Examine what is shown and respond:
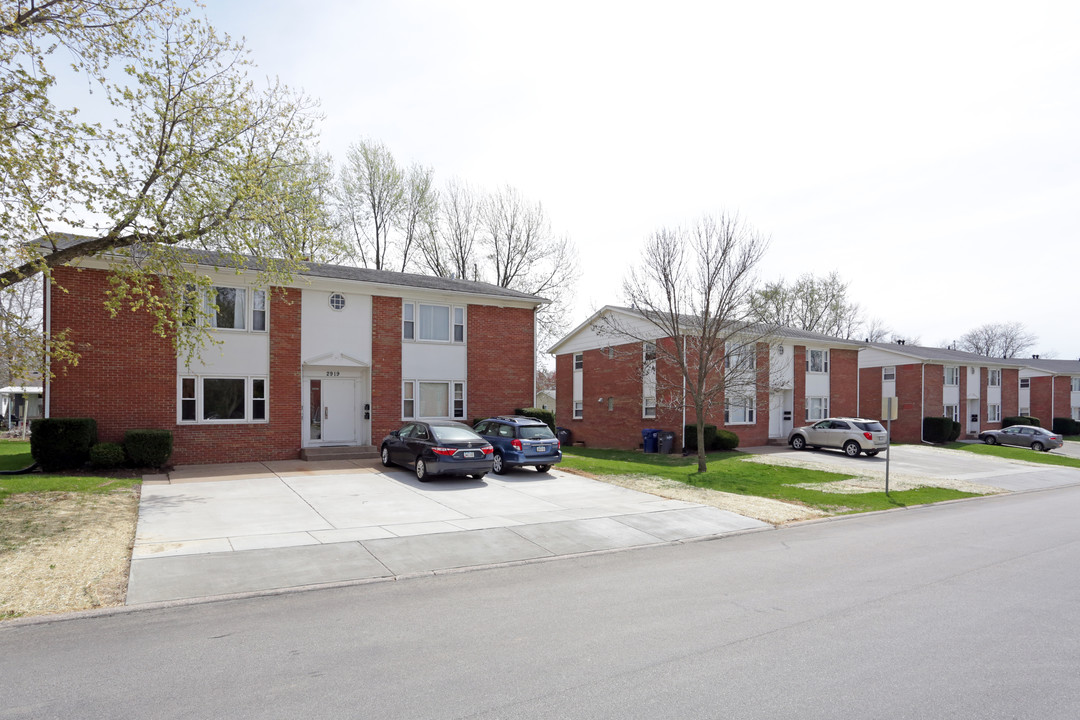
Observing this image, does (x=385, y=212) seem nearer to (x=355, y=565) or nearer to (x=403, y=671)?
(x=355, y=565)

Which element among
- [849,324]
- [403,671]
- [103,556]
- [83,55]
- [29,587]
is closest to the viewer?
[403,671]

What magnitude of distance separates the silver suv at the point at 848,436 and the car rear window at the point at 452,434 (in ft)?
57.8

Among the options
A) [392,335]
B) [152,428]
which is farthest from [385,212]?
[152,428]

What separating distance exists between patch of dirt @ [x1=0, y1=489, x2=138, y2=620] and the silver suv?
24.9 m

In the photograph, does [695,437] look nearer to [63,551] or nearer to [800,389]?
[800,389]

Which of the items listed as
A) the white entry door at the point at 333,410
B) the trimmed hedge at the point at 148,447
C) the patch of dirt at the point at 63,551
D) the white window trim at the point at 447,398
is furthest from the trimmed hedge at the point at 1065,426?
the patch of dirt at the point at 63,551

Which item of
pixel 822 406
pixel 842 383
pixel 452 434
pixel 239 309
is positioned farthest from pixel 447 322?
pixel 842 383

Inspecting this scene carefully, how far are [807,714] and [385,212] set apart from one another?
123 feet

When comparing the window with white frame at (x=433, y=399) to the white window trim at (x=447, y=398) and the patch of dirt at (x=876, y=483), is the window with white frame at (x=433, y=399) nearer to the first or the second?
the white window trim at (x=447, y=398)

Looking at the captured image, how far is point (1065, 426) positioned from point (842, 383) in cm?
2942

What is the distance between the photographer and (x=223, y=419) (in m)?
18.0

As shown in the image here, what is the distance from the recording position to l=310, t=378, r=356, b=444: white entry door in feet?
64.3

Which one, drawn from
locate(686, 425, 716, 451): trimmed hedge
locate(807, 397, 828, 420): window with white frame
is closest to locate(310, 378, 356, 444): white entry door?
locate(686, 425, 716, 451): trimmed hedge

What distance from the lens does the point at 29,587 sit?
688 centimetres
